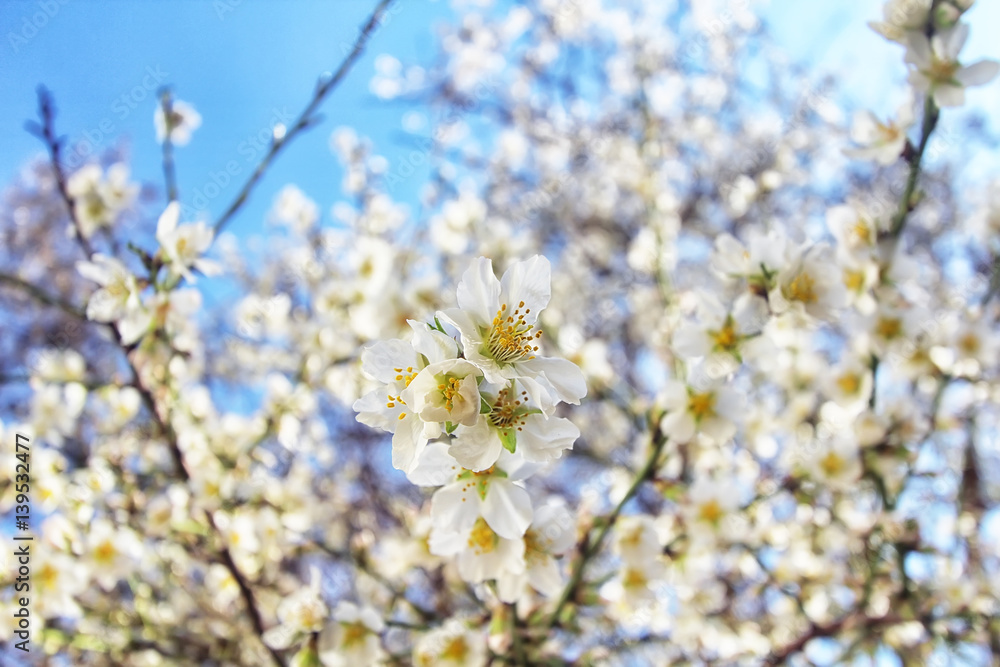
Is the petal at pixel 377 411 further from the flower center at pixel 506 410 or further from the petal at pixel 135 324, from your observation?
the petal at pixel 135 324

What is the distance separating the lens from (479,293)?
3.08 feet

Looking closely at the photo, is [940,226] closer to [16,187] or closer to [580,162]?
[580,162]

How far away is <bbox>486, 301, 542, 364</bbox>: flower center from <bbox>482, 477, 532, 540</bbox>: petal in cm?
24

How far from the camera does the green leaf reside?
34.0 inches

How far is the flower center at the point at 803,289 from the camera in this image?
4.66ft

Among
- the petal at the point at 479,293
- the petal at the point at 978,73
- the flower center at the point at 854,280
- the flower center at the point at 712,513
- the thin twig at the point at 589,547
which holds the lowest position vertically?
the flower center at the point at 712,513

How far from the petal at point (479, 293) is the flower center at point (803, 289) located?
0.84 meters

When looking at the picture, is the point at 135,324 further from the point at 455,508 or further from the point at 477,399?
the point at 477,399

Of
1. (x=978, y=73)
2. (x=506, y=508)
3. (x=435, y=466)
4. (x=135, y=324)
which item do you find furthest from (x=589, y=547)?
(x=978, y=73)

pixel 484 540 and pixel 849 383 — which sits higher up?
pixel 484 540

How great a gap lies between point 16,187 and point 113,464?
3.38 m

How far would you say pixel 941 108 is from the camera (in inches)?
57.0

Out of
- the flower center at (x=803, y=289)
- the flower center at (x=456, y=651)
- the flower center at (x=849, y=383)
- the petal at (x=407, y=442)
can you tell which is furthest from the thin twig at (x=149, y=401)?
the flower center at (x=849, y=383)

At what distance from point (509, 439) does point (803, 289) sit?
0.97m
